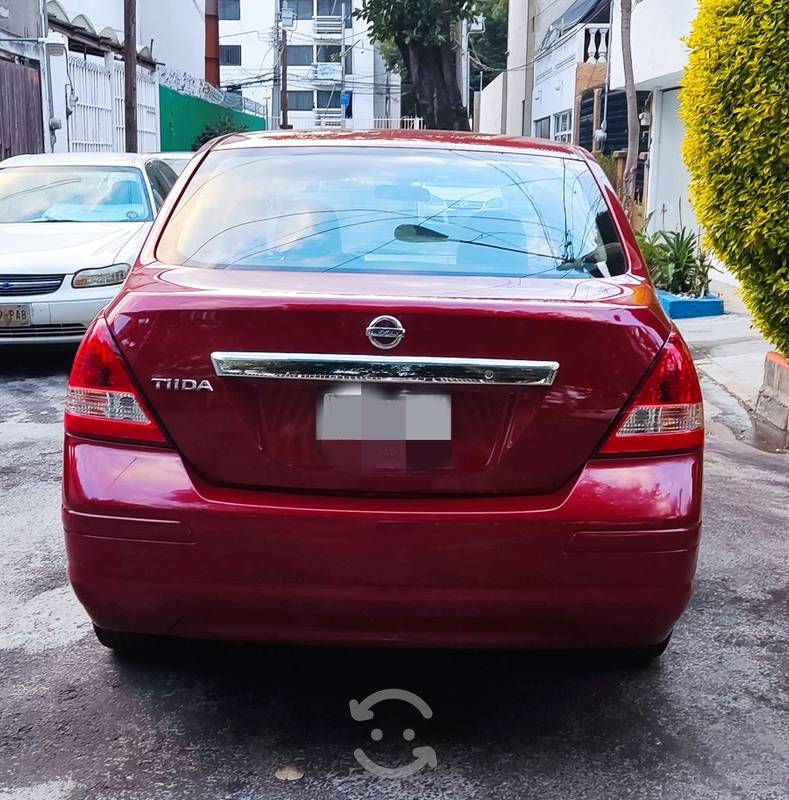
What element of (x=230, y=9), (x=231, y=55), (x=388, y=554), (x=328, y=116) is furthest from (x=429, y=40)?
(x=230, y=9)

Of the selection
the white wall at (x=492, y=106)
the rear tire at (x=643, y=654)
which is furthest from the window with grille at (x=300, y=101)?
the rear tire at (x=643, y=654)

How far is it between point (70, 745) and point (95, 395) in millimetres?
930

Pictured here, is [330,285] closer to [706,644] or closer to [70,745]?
[70,745]

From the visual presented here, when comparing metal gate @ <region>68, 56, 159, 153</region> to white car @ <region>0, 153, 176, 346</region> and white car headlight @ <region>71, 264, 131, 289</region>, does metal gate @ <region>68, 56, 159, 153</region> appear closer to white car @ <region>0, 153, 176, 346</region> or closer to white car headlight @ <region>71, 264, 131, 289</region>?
white car @ <region>0, 153, 176, 346</region>

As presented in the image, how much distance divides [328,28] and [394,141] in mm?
67168

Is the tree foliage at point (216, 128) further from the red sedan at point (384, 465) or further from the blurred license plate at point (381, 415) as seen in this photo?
the blurred license plate at point (381, 415)

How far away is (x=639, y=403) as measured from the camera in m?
2.85

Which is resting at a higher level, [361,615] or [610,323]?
[610,323]

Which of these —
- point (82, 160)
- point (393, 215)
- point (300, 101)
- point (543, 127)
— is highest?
point (300, 101)

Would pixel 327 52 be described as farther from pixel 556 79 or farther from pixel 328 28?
pixel 556 79

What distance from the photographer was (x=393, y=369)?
2732 millimetres

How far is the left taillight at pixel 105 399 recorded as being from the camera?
2.85 metres

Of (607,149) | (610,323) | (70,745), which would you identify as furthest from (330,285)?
(607,149)

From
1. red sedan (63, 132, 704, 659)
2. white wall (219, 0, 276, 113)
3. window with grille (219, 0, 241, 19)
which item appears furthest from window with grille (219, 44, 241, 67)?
red sedan (63, 132, 704, 659)
